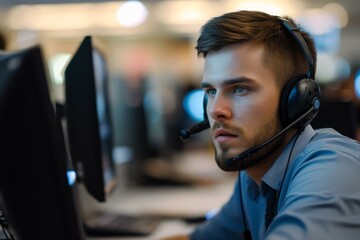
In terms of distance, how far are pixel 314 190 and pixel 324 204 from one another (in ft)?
0.11

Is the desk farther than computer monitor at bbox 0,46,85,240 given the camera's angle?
Yes

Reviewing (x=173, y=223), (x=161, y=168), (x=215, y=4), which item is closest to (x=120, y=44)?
(x=215, y=4)

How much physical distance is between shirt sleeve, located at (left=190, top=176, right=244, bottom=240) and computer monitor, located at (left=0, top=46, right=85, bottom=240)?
0.69 m

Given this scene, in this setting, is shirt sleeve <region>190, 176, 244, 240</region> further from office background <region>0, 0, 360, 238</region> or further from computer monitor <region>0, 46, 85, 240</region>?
computer monitor <region>0, 46, 85, 240</region>

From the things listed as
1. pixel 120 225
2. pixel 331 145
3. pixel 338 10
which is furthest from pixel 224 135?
pixel 338 10

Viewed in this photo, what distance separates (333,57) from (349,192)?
7.56m

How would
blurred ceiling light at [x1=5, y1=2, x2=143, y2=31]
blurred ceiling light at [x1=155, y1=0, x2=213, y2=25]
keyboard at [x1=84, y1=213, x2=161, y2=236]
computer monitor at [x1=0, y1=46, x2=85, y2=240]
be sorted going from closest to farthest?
1. computer monitor at [x1=0, y1=46, x2=85, y2=240]
2. keyboard at [x1=84, y1=213, x2=161, y2=236]
3. blurred ceiling light at [x1=155, y1=0, x2=213, y2=25]
4. blurred ceiling light at [x1=5, y1=2, x2=143, y2=31]

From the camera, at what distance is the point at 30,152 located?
555mm

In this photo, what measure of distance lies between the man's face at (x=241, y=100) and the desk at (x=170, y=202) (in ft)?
2.05

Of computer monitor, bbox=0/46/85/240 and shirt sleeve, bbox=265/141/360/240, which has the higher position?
computer monitor, bbox=0/46/85/240

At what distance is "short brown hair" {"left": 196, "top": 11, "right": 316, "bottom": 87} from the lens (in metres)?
0.86

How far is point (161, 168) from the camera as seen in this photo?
8.83 feet

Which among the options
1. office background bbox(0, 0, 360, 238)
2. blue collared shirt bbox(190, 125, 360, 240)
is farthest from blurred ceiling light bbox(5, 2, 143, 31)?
blue collared shirt bbox(190, 125, 360, 240)

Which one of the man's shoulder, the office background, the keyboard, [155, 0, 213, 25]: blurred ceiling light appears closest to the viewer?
the man's shoulder
